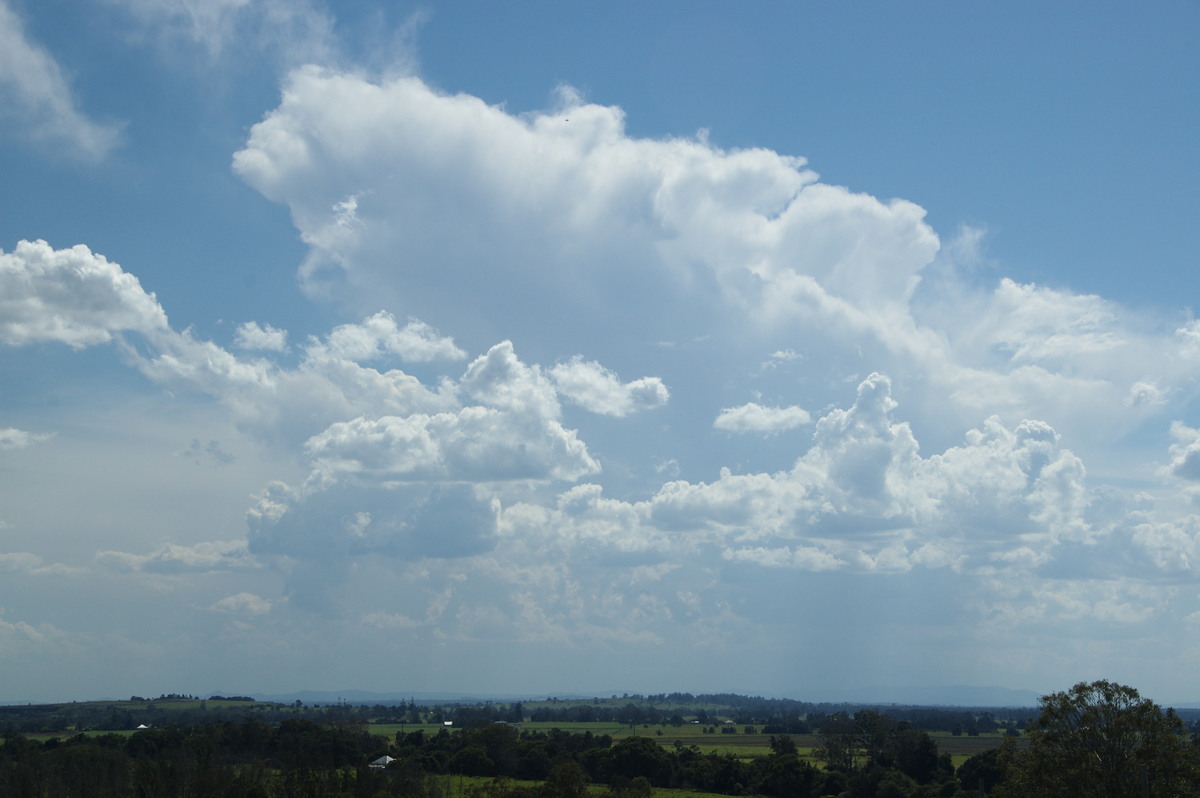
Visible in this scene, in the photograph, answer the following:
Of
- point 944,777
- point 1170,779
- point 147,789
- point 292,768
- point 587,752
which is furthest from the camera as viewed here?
point 587,752

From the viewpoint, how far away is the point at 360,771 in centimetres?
7912

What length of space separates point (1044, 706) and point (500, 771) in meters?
86.7

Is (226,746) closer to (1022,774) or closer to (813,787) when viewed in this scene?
(813,787)

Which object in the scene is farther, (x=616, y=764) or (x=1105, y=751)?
(x=616, y=764)

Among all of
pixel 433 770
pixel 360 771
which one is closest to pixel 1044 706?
pixel 360 771

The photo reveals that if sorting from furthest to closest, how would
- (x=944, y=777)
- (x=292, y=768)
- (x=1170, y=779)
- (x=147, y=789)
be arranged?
1. (x=944, y=777)
2. (x=292, y=768)
3. (x=147, y=789)
4. (x=1170, y=779)

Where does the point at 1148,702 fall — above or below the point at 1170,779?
above

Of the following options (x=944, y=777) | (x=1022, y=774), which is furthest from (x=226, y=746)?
(x=1022, y=774)

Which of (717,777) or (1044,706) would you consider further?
(717,777)

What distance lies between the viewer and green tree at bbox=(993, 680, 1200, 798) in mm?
48031

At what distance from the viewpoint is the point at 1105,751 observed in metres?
49.7

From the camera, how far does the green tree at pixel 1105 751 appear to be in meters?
48.0

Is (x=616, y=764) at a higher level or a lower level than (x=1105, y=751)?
lower

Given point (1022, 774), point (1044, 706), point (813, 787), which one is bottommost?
point (813, 787)
